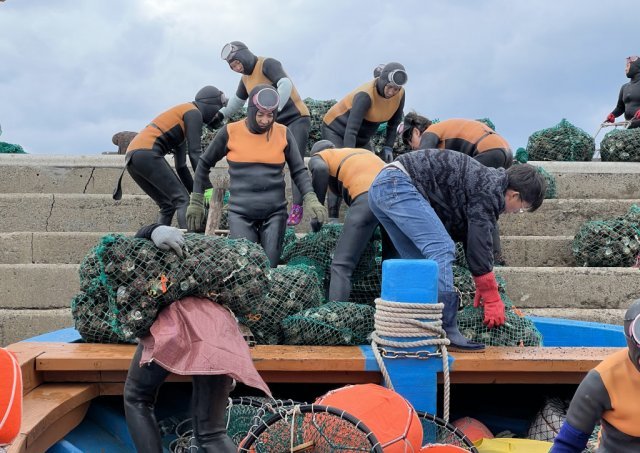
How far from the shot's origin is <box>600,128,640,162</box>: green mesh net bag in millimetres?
11398

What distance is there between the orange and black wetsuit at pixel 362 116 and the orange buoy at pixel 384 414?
444 centimetres

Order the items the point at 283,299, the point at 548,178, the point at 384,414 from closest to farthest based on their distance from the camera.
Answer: the point at 384,414, the point at 283,299, the point at 548,178

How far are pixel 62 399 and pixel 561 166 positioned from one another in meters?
8.35

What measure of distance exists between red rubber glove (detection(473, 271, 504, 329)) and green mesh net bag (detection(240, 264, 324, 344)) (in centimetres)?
92

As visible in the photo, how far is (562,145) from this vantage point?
11758mm

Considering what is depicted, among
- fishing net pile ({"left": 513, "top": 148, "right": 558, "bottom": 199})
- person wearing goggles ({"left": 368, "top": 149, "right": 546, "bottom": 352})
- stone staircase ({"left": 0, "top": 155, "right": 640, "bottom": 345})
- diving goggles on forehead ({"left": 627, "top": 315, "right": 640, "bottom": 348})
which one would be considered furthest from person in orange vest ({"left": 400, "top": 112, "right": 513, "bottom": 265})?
diving goggles on forehead ({"left": 627, "top": 315, "right": 640, "bottom": 348})

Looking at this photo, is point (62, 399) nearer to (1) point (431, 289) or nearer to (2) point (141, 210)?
(1) point (431, 289)

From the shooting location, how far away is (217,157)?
18.6 ft

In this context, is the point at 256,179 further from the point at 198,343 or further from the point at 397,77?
the point at 198,343

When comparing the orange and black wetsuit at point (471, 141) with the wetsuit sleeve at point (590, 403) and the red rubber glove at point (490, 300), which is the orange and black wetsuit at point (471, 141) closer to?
the red rubber glove at point (490, 300)

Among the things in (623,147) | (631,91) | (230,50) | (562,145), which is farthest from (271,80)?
(631,91)

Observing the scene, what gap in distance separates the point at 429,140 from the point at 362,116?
1.15 meters

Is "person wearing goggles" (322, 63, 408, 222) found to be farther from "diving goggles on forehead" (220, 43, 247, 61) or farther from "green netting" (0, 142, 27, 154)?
"green netting" (0, 142, 27, 154)

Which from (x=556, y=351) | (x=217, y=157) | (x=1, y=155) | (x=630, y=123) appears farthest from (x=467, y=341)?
(x=630, y=123)
